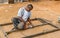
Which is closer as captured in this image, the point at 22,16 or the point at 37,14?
the point at 22,16

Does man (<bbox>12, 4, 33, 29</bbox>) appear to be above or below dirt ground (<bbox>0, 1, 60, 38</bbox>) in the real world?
above

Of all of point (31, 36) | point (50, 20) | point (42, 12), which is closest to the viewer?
point (31, 36)

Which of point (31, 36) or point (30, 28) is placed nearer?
point (31, 36)

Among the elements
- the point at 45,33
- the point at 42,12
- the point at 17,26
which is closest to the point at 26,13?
the point at 17,26

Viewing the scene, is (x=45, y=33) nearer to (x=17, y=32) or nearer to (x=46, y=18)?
(x=17, y=32)

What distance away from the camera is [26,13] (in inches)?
183

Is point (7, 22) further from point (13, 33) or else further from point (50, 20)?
point (50, 20)

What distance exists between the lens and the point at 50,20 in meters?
5.75

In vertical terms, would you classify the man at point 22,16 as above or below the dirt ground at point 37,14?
above

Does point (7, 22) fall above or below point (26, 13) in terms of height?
below

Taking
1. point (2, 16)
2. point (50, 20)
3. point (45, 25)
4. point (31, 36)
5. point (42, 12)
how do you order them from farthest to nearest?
point (42, 12)
point (2, 16)
point (50, 20)
point (45, 25)
point (31, 36)

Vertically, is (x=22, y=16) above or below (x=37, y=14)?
above

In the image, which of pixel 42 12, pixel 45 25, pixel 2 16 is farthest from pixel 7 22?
pixel 42 12

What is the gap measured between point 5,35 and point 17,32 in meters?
0.42
